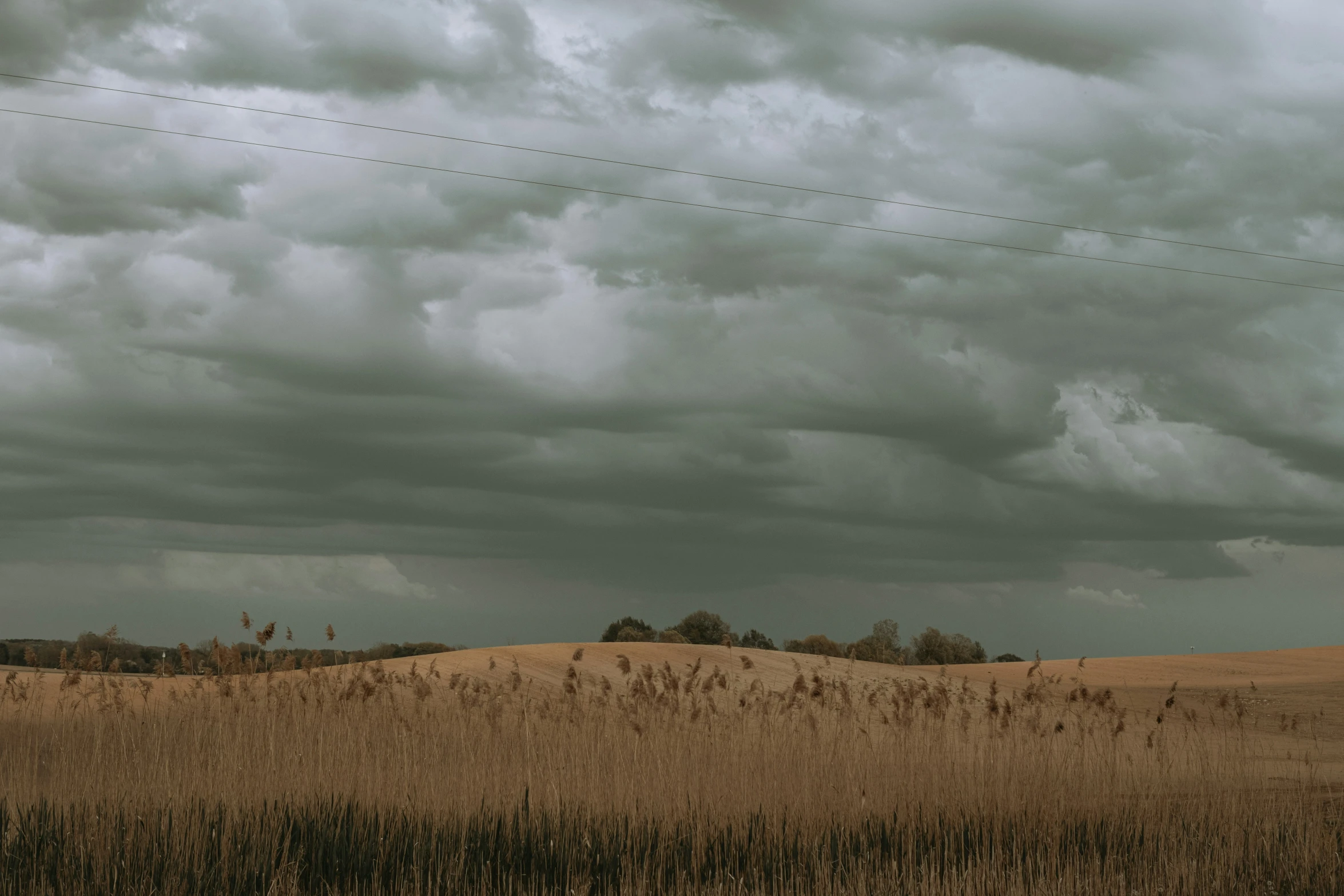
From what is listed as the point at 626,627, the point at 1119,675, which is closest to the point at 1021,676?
the point at 1119,675

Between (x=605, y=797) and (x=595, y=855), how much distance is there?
6.62ft

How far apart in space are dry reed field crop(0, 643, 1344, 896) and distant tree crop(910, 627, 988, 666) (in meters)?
63.3

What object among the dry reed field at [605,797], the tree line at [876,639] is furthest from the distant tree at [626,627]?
the dry reed field at [605,797]

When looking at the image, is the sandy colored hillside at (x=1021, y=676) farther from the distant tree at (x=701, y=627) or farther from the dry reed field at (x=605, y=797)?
the distant tree at (x=701, y=627)

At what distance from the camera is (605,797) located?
12383 millimetres

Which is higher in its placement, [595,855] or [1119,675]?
[595,855]

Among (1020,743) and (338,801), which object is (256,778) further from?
(1020,743)

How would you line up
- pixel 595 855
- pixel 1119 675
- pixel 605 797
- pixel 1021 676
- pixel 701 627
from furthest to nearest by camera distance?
pixel 701 627
pixel 1119 675
pixel 1021 676
pixel 605 797
pixel 595 855

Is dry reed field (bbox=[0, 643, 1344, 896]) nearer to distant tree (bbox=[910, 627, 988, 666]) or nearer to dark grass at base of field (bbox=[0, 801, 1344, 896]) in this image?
dark grass at base of field (bbox=[0, 801, 1344, 896])

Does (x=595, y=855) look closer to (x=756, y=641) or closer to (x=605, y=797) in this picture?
(x=605, y=797)

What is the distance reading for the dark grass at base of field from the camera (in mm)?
9141

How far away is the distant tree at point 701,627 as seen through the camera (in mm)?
76625

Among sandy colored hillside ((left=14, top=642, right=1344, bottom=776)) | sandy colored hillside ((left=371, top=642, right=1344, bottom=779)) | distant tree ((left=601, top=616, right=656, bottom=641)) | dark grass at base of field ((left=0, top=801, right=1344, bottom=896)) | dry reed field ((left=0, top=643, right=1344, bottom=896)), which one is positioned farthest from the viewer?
distant tree ((left=601, top=616, right=656, bottom=641))

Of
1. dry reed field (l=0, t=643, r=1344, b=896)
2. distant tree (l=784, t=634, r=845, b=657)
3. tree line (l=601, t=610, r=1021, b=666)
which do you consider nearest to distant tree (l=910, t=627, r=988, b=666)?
tree line (l=601, t=610, r=1021, b=666)
